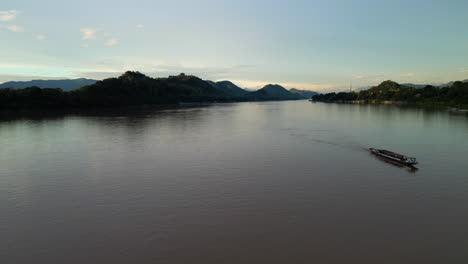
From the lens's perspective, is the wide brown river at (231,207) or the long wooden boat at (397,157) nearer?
the wide brown river at (231,207)

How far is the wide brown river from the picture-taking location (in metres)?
14.2

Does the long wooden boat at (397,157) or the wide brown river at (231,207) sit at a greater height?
the long wooden boat at (397,157)

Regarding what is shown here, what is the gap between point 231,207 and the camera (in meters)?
19.4

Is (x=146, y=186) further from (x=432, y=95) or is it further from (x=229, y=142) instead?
(x=432, y=95)

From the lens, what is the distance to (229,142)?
4591 cm

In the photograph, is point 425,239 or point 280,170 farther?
point 280,170

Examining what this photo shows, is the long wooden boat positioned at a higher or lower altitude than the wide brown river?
higher

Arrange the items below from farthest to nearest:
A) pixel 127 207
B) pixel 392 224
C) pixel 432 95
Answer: pixel 432 95
pixel 127 207
pixel 392 224

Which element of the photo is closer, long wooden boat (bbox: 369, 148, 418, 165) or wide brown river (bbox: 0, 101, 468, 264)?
wide brown river (bbox: 0, 101, 468, 264)

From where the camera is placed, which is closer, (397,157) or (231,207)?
(231,207)

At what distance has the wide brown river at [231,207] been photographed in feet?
46.5

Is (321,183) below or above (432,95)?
below

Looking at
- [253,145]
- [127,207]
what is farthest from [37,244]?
[253,145]

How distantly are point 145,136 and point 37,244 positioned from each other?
37.6 meters
